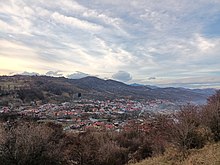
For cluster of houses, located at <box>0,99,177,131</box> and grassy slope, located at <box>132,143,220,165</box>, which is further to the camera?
cluster of houses, located at <box>0,99,177,131</box>

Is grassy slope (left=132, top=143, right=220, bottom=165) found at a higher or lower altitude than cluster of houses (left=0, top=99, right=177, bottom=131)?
higher

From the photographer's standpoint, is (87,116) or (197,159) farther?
(87,116)

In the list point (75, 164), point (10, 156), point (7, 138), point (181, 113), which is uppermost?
point (181, 113)

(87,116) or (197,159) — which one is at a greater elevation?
(197,159)

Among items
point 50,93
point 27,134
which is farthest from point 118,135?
point 50,93

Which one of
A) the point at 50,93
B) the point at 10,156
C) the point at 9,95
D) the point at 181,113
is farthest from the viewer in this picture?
the point at 50,93

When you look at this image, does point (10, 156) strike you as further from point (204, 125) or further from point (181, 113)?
point (204, 125)

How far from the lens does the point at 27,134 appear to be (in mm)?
14695

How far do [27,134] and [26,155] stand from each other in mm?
→ 1198

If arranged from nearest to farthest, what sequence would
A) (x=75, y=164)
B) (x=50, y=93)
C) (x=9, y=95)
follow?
(x=75, y=164), (x=9, y=95), (x=50, y=93)

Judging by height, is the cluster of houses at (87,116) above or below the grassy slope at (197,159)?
below

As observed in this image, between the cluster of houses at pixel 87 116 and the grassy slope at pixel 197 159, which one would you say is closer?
the grassy slope at pixel 197 159

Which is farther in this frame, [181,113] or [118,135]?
[118,135]

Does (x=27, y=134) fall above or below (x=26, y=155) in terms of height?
above
